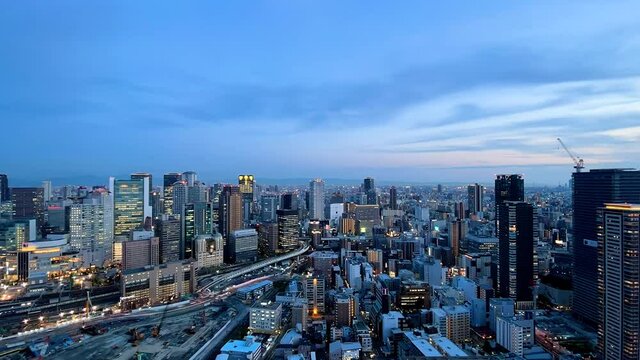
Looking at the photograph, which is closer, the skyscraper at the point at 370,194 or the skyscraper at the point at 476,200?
the skyscraper at the point at 476,200

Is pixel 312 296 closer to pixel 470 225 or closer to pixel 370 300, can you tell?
pixel 370 300

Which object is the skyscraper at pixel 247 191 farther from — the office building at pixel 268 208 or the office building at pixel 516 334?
the office building at pixel 516 334

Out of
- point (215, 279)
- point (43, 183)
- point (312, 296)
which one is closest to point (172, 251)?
point (215, 279)

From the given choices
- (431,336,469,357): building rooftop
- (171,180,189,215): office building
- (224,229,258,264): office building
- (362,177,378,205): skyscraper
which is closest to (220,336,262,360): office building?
(431,336,469,357): building rooftop

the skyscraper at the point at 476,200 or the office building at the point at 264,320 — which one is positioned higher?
the skyscraper at the point at 476,200

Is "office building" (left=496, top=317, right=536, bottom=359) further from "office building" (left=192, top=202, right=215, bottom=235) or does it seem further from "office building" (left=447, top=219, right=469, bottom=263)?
"office building" (left=192, top=202, right=215, bottom=235)

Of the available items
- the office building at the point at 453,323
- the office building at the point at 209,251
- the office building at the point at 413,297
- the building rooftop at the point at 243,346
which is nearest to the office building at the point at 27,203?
the office building at the point at 209,251

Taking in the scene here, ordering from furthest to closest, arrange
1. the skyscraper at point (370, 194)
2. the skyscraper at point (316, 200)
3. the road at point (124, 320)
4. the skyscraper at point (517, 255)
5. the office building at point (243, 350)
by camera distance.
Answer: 1. the skyscraper at point (370, 194)
2. the skyscraper at point (316, 200)
3. the skyscraper at point (517, 255)
4. the road at point (124, 320)
5. the office building at point (243, 350)

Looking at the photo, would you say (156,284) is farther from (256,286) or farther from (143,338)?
(143,338)
